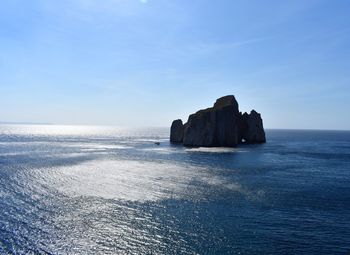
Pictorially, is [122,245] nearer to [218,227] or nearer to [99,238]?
[99,238]

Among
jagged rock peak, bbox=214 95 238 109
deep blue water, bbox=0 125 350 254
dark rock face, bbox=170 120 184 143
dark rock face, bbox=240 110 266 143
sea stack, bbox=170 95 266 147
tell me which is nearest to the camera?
deep blue water, bbox=0 125 350 254

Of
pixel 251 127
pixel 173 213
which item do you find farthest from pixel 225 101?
pixel 173 213

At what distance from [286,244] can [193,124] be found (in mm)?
95612

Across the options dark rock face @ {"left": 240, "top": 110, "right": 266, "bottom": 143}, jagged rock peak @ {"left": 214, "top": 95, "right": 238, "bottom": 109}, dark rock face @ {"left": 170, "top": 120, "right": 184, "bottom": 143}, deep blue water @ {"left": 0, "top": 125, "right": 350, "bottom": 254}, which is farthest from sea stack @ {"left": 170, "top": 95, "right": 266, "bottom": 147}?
deep blue water @ {"left": 0, "top": 125, "right": 350, "bottom": 254}

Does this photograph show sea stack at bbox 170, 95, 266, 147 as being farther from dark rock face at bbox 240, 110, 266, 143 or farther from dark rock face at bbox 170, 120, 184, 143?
dark rock face at bbox 170, 120, 184, 143

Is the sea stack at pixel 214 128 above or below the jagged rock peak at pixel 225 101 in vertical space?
below

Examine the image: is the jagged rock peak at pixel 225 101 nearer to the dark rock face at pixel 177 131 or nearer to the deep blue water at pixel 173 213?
the dark rock face at pixel 177 131

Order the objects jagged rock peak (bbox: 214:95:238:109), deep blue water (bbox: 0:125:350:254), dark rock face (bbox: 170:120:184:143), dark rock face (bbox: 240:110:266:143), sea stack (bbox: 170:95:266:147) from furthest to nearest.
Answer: dark rock face (bbox: 170:120:184:143)
dark rock face (bbox: 240:110:266:143)
jagged rock peak (bbox: 214:95:238:109)
sea stack (bbox: 170:95:266:147)
deep blue water (bbox: 0:125:350:254)

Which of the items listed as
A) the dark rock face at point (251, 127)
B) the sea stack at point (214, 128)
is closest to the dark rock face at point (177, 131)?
the sea stack at point (214, 128)

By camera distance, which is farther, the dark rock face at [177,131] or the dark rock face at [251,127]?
the dark rock face at [177,131]

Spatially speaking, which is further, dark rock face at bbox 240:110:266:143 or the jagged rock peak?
dark rock face at bbox 240:110:266:143

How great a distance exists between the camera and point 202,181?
49.5m

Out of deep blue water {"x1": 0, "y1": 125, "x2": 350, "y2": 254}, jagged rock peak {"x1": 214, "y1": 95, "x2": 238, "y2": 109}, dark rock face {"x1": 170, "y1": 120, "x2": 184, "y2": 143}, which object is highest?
jagged rock peak {"x1": 214, "y1": 95, "x2": 238, "y2": 109}

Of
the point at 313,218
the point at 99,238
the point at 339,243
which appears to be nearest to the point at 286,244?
the point at 339,243
